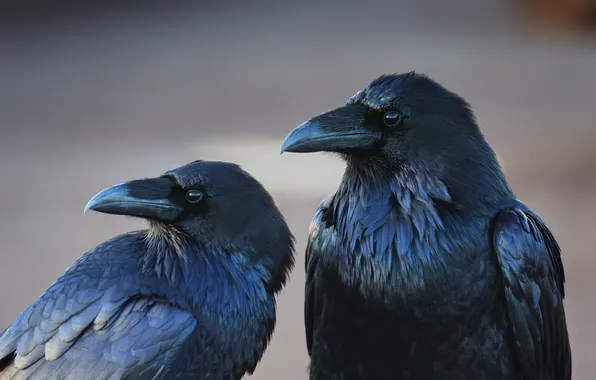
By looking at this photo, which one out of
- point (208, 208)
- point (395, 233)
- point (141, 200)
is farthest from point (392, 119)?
point (141, 200)

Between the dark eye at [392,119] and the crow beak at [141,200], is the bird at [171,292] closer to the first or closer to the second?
the crow beak at [141,200]

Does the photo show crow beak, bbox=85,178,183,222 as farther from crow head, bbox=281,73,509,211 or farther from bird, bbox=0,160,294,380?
crow head, bbox=281,73,509,211

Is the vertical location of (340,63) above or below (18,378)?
above

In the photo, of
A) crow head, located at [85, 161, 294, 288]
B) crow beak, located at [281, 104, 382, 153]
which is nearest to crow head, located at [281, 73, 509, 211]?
crow beak, located at [281, 104, 382, 153]

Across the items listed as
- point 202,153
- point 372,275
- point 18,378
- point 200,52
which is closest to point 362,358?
point 372,275

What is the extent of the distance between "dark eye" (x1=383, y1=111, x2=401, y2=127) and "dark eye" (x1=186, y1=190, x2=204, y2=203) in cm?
37

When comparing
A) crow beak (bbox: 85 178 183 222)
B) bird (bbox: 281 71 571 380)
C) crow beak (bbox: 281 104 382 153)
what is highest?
crow beak (bbox: 281 104 382 153)

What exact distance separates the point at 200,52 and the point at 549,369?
2.13 meters

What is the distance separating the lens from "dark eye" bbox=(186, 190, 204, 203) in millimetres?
1488

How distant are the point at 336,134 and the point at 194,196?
0.96 ft

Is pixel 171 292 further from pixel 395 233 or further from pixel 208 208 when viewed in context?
pixel 395 233

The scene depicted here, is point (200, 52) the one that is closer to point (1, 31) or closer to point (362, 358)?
point (1, 31)

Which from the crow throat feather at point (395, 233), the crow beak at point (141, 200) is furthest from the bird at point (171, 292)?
the crow throat feather at point (395, 233)

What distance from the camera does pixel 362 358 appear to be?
1530 millimetres
